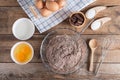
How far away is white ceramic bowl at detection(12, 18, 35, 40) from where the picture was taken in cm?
111

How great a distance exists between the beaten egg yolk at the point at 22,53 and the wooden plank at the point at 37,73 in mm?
31

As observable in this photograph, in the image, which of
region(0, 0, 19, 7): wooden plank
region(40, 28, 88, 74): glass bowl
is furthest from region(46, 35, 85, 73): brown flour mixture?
region(0, 0, 19, 7): wooden plank

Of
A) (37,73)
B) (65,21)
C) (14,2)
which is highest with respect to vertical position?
(14,2)

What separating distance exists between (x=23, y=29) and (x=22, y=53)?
0.32 ft

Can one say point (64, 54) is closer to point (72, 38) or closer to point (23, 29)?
point (72, 38)

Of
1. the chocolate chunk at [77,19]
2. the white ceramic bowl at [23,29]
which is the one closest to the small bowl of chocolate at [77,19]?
the chocolate chunk at [77,19]

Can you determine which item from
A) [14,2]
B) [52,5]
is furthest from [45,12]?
[14,2]

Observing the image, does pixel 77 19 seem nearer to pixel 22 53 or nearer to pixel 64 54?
pixel 64 54

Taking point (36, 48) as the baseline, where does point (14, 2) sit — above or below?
above

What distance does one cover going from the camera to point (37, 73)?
1.11m

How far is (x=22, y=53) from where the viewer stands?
3.60 feet

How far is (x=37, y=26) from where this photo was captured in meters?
1.12

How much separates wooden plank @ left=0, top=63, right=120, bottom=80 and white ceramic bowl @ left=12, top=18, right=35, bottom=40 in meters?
0.11

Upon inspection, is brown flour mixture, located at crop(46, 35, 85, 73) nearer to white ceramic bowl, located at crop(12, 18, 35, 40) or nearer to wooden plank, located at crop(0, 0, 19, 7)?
white ceramic bowl, located at crop(12, 18, 35, 40)
